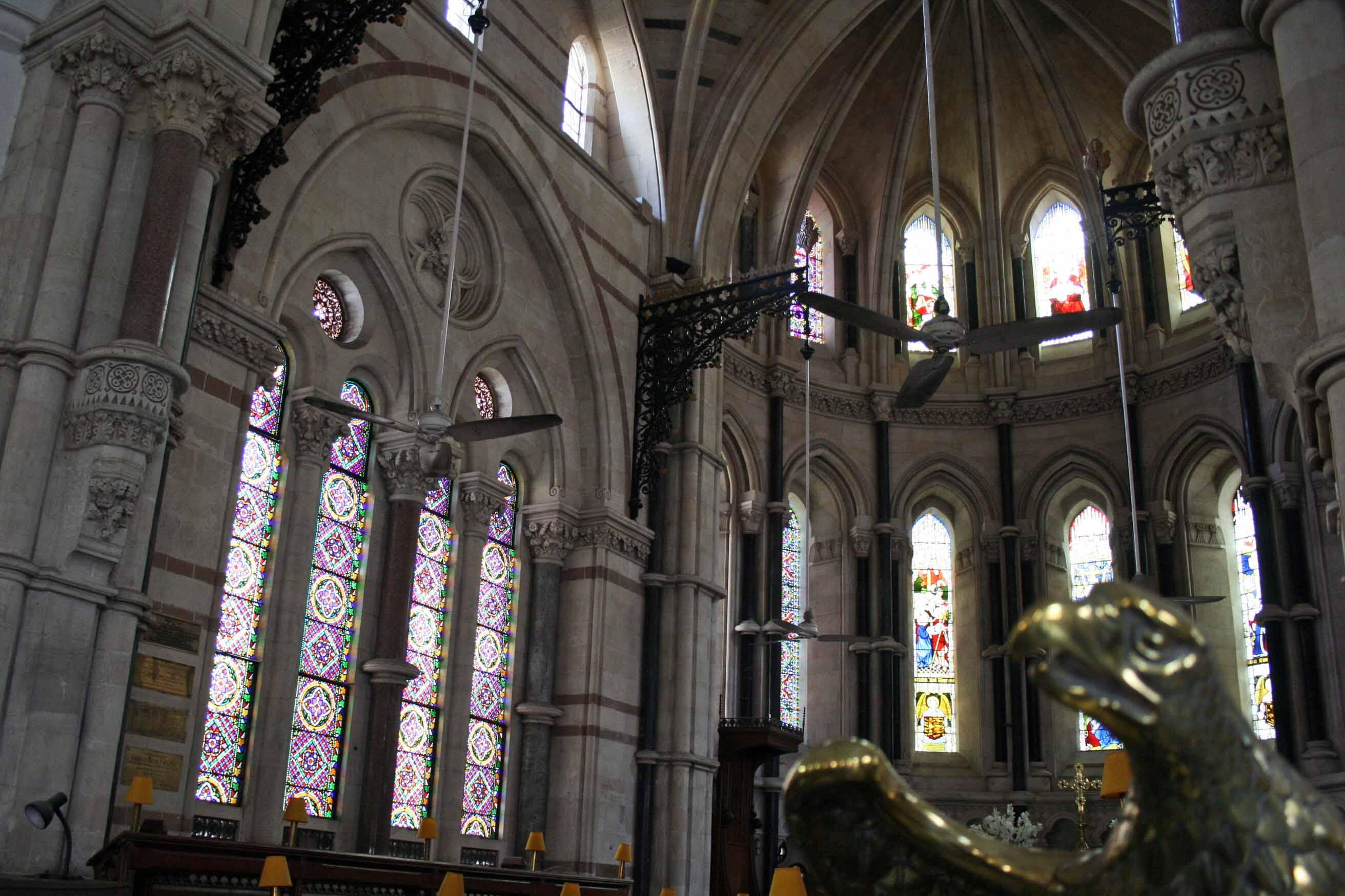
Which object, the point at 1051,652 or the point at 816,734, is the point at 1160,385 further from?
the point at 1051,652

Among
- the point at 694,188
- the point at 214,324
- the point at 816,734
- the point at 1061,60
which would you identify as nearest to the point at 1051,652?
the point at 214,324

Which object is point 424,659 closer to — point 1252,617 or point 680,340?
point 680,340

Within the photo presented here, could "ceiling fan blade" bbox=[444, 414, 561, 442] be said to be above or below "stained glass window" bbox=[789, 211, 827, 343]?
below

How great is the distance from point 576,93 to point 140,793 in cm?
1146

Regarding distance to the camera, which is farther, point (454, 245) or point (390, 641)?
point (390, 641)

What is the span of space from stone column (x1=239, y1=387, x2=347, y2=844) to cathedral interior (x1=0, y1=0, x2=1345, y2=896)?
5 centimetres

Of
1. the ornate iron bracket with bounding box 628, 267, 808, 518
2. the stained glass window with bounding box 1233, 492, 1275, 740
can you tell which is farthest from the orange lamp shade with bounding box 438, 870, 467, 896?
the stained glass window with bounding box 1233, 492, 1275, 740

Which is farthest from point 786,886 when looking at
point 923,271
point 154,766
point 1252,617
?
point 923,271

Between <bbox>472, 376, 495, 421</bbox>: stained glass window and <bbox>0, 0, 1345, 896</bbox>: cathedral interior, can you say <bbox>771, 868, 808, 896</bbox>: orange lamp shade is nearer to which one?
<bbox>0, 0, 1345, 896</bbox>: cathedral interior

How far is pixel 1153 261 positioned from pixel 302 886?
17.4m

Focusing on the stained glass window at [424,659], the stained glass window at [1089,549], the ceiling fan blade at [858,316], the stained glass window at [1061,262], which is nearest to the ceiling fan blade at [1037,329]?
the ceiling fan blade at [858,316]

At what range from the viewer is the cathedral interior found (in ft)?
25.8

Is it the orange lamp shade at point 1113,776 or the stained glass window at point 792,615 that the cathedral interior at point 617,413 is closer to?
the stained glass window at point 792,615

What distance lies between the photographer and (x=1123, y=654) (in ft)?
2.75
